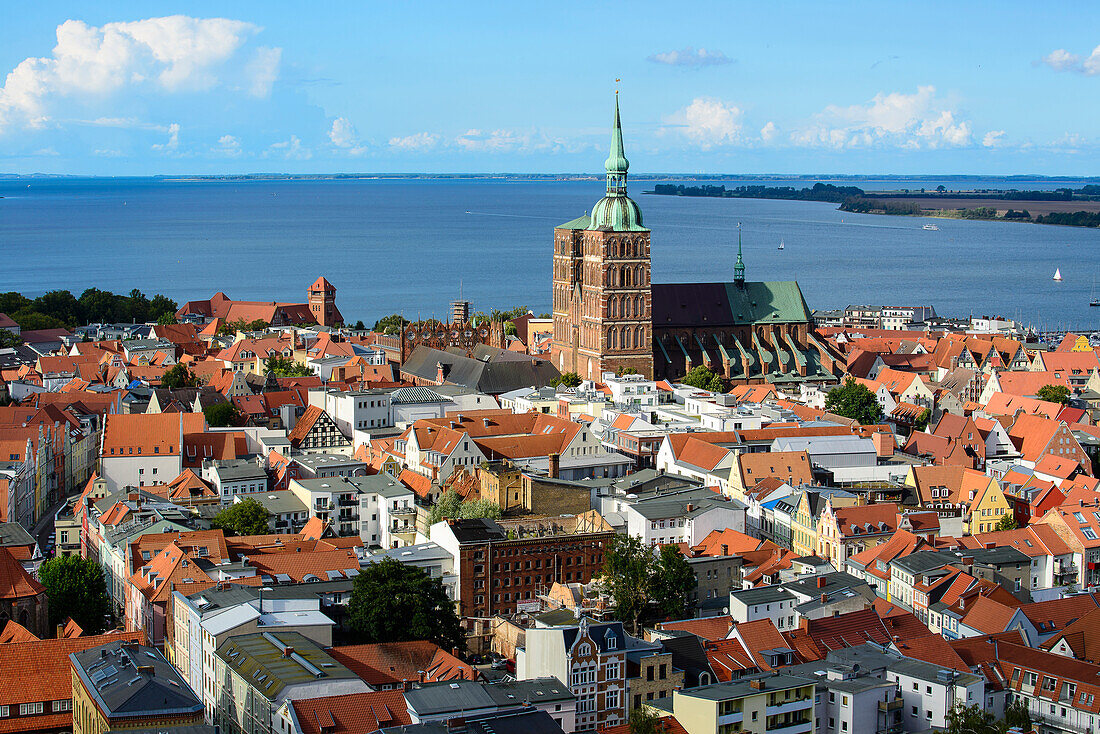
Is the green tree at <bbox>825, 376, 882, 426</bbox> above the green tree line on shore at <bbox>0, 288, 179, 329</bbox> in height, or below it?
below

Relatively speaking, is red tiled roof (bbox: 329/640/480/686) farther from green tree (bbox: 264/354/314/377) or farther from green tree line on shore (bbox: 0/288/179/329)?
green tree line on shore (bbox: 0/288/179/329)

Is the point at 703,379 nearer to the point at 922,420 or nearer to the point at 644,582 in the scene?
the point at 922,420

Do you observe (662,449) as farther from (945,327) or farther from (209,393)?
(945,327)

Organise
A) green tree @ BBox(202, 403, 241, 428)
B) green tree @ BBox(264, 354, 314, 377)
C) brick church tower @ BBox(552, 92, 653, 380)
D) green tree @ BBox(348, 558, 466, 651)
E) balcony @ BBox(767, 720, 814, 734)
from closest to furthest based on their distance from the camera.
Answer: balcony @ BBox(767, 720, 814, 734) → green tree @ BBox(348, 558, 466, 651) → green tree @ BBox(202, 403, 241, 428) → brick church tower @ BBox(552, 92, 653, 380) → green tree @ BBox(264, 354, 314, 377)

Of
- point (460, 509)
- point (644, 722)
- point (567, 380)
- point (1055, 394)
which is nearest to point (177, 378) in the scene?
point (567, 380)

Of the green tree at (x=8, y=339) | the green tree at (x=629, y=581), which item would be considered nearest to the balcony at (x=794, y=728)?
the green tree at (x=629, y=581)

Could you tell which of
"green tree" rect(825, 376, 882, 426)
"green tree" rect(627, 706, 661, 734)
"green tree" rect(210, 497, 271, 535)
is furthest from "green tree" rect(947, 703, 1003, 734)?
"green tree" rect(825, 376, 882, 426)

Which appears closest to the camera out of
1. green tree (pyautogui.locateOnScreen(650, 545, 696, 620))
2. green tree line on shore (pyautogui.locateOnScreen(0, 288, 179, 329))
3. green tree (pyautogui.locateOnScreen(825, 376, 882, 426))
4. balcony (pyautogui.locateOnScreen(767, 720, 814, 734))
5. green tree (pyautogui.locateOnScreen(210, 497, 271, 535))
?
balcony (pyautogui.locateOnScreen(767, 720, 814, 734))
